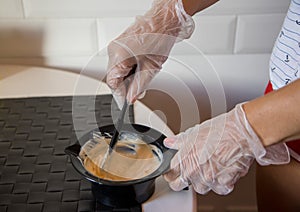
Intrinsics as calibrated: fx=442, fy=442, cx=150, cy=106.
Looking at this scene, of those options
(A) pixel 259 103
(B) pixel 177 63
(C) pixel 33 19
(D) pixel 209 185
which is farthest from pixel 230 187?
(C) pixel 33 19

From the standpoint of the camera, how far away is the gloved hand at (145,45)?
71 cm

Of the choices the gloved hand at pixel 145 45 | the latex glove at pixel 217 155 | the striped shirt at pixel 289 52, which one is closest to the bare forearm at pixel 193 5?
the gloved hand at pixel 145 45

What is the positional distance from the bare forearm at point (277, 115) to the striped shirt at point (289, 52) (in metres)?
0.23

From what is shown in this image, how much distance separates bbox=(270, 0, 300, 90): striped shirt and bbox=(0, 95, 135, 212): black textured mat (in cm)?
28

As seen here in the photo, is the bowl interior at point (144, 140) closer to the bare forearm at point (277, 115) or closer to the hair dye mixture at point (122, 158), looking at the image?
the hair dye mixture at point (122, 158)

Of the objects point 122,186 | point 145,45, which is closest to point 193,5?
point 145,45

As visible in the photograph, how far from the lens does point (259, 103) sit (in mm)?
564

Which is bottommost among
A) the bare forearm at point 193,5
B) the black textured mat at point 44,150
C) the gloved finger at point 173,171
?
the black textured mat at point 44,150

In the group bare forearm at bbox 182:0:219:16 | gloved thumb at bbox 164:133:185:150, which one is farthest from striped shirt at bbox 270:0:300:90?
gloved thumb at bbox 164:133:185:150

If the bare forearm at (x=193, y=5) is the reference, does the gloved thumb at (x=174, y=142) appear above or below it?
below

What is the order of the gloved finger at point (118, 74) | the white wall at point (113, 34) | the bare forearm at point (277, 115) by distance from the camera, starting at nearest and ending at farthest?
the bare forearm at point (277, 115) → the gloved finger at point (118, 74) → the white wall at point (113, 34)

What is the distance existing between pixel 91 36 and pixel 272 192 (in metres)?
0.52

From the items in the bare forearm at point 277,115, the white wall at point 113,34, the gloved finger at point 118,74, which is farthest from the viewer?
the white wall at point 113,34

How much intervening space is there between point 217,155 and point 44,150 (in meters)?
0.29
